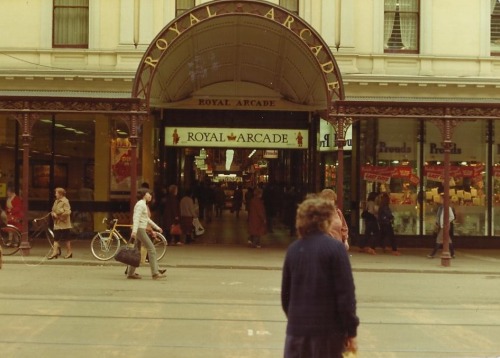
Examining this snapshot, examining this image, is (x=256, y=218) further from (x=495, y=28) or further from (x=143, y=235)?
(x=495, y=28)

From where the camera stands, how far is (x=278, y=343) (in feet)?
30.0

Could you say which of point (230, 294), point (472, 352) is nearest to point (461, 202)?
point (230, 294)

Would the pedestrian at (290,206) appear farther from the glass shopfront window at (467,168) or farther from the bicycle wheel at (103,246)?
the bicycle wheel at (103,246)

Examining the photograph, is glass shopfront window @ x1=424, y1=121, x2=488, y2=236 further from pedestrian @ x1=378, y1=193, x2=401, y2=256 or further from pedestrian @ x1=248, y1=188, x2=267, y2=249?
pedestrian @ x1=248, y1=188, x2=267, y2=249

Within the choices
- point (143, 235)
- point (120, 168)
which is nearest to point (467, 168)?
point (120, 168)

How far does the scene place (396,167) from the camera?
23.1 m

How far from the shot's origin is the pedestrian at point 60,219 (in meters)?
17.8

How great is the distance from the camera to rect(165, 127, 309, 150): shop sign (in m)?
24.3

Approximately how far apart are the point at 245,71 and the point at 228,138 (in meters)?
2.37

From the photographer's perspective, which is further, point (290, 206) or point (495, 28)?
point (290, 206)

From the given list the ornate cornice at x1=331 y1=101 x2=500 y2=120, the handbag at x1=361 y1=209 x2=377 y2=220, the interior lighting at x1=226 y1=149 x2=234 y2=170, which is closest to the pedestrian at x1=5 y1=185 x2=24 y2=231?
the ornate cornice at x1=331 y1=101 x2=500 y2=120

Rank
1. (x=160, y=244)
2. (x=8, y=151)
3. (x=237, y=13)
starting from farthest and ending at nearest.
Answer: (x=8, y=151) < (x=237, y=13) < (x=160, y=244)

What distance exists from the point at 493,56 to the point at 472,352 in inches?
624

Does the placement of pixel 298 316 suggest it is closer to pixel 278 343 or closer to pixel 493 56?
pixel 278 343
